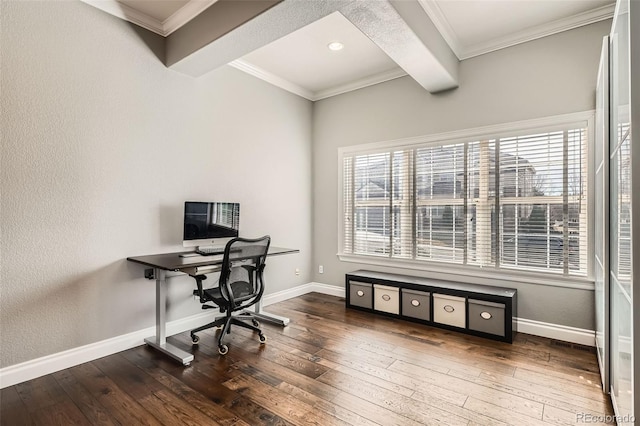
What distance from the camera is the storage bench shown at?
299 cm

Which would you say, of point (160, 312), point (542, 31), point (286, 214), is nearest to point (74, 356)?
point (160, 312)

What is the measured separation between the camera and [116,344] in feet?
8.96

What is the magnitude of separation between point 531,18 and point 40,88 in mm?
4011

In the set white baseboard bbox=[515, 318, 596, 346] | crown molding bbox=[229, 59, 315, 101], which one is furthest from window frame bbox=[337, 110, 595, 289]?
crown molding bbox=[229, 59, 315, 101]

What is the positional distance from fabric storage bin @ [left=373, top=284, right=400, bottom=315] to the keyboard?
1776 millimetres

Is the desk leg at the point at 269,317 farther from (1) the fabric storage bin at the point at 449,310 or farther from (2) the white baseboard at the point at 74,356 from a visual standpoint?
(1) the fabric storage bin at the point at 449,310

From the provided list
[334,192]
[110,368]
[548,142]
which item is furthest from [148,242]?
[548,142]

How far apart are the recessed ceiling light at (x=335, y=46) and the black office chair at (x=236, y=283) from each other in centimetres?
207

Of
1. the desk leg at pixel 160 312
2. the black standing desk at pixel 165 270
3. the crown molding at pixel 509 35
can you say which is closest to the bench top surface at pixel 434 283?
the black standing desk at pixel 165 270

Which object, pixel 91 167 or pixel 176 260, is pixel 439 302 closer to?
pixel 176 260

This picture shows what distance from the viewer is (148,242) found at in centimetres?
297

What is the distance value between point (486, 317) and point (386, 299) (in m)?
1.02

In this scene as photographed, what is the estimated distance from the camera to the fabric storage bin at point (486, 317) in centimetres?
297

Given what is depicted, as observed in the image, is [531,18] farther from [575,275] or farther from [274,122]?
[274,122]
